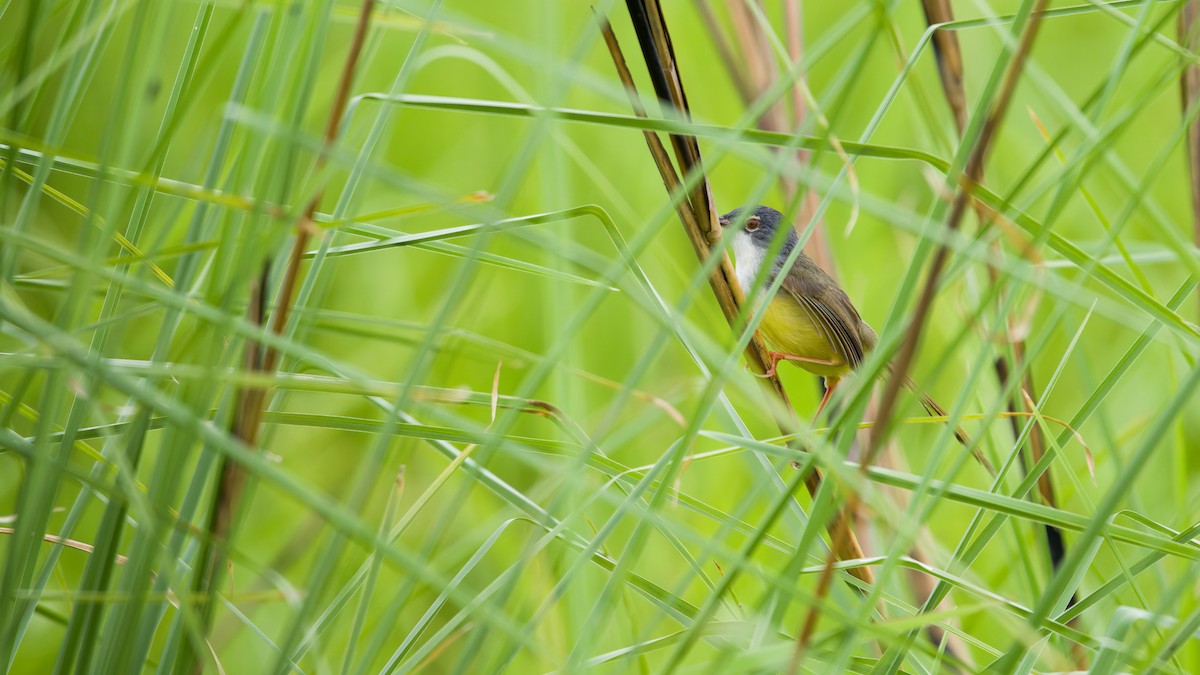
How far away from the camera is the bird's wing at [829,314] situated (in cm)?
214

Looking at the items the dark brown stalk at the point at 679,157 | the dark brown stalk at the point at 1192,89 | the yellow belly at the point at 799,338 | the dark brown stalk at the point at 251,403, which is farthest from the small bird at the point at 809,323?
the dark brown stalk at the point at 251,403

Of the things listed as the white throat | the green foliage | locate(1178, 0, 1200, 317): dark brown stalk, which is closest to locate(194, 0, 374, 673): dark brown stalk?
the green foliage

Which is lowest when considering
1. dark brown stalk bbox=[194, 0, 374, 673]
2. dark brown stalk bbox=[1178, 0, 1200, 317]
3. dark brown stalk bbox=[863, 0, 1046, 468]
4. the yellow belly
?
dark brown stalk bbox=[194, 0, 374, 673]

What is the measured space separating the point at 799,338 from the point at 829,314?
0.09 metres

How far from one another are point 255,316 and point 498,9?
333 cm

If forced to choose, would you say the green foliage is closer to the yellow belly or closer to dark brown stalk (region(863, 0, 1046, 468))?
dark brown stalk (region(863, 0, 1046, 468))

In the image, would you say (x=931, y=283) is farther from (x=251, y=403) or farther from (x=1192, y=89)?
(x=1192, y=89)

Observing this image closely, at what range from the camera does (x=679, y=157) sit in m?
1.04

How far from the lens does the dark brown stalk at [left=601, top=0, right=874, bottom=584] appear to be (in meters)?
0.96

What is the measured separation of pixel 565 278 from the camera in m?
0.83

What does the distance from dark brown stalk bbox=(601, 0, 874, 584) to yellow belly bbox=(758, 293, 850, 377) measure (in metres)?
0.95

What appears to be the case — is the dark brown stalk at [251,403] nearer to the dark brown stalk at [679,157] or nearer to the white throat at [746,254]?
the dark brown stalk at [679,157]

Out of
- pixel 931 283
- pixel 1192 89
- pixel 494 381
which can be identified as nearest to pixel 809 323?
pixel 1192 89

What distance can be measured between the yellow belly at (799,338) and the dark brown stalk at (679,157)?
95 centimetres
